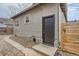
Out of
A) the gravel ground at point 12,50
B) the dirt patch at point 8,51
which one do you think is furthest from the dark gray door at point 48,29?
the dirt patch at point 8,51

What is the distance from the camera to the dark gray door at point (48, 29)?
246 cm

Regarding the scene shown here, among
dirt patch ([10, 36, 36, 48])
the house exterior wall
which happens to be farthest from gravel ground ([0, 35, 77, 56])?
the house exterior wall

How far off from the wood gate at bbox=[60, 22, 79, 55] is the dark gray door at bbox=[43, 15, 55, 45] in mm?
163

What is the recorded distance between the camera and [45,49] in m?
2.48

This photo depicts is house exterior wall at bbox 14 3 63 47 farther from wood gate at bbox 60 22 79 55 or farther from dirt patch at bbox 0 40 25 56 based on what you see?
dirt patch at bbox 0 40 25 56

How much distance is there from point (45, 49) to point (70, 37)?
1.48ft

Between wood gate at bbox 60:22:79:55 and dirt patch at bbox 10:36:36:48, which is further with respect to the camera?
dirt patch at bbox 10:36:36:48

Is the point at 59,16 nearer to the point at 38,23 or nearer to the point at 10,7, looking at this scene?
the point at 38,23

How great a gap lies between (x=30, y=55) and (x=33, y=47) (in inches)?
5.5

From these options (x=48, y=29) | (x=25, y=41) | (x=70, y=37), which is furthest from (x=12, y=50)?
(x=70, y=37)

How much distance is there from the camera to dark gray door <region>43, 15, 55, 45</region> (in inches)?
97.0

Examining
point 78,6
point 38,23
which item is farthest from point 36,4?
point 78,6

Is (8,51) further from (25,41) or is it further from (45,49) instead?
(45,49)

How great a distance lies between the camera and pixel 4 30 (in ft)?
8.23
